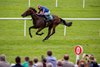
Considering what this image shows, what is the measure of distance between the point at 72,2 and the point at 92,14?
2.57 meters

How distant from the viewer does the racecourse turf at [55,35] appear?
936 inches

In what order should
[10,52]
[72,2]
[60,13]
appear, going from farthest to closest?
[72,2] → [60,13] → [10,52]

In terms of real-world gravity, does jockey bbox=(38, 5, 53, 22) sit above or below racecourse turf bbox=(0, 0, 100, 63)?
above

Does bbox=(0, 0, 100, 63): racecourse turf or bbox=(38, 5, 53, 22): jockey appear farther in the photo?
bbox=(0, 0, 100, 63): racecourse turf

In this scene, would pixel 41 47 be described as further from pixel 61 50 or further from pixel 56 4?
pixel 56 4

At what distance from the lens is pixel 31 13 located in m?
20.2

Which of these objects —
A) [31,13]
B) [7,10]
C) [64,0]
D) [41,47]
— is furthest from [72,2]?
[31,13]

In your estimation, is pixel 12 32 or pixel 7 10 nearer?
pixel 12 32

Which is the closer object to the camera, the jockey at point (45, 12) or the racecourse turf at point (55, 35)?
the jockey at point (45, 12)

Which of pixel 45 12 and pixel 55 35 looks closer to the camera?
pixel 45 12

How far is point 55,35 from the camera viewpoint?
26.4 m

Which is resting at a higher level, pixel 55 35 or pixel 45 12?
pixel 45 12

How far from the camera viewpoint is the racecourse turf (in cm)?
2377

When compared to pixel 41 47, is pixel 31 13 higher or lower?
higher
